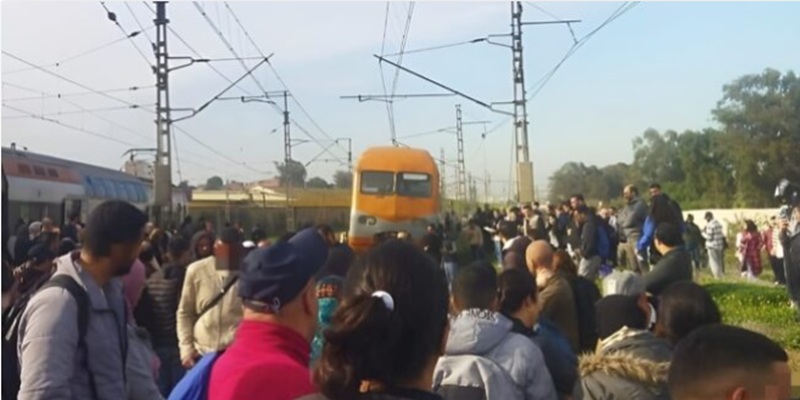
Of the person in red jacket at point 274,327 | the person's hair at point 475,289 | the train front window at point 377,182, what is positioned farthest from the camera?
the train front window at point 377,182

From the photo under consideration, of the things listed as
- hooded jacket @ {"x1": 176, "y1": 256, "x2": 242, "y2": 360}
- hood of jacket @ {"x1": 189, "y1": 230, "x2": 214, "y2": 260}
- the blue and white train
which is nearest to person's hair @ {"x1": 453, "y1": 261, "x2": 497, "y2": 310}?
hooded jacket @ {"x1": 176, "y1": 256, "x2": 242, "y2": 360}

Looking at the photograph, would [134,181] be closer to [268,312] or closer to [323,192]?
[323,192]

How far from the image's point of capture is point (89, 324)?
373 cm

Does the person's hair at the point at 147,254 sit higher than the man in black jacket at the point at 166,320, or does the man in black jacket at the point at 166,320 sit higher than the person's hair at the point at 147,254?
the person's hair at the point at 147,254

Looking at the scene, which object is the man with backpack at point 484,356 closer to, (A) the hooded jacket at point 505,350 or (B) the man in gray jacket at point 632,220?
(A) the hooded jacket at point 505,350

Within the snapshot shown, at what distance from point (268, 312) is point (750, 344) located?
4.58ft

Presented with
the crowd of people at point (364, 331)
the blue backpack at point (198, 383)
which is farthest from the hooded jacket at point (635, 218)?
the blue backpack at point (198, 383)

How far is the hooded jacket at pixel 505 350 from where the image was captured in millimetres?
3883

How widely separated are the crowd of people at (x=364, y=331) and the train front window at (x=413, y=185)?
59.9ft

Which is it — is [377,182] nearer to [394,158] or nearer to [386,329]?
[394,158]

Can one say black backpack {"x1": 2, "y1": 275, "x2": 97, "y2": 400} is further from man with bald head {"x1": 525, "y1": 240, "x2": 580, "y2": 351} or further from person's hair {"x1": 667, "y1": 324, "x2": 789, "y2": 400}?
man with bald head {"x1": 525, "y1": 240, "x2": 580, "y2": 351}

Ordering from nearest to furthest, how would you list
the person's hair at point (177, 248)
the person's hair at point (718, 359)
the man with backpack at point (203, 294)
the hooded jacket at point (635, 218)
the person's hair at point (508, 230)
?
the person's hair at point (718, 359)
the man with backpack at point (203, 294)
the person's hair at point (177, 248)
the person's hair at point (508, 230)
the hooded jacket at point (635, 218)

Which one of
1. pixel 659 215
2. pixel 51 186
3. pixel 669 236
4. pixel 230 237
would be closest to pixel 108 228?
pixel 230 237

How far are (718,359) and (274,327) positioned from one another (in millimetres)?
1297
